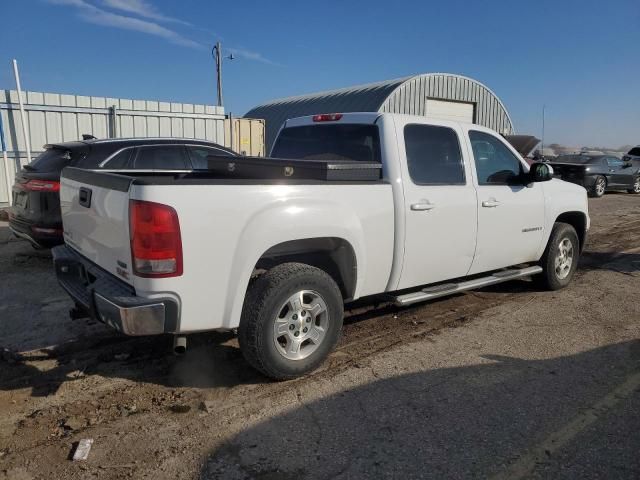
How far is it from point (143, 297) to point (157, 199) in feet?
1.98

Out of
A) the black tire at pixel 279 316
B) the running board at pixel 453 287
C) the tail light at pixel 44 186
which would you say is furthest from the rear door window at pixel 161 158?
the running board at pixel 453 287

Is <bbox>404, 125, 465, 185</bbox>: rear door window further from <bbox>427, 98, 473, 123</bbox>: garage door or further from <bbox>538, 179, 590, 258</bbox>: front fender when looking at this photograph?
<bbox>427, 98, 473, 123</bbox>: garage door

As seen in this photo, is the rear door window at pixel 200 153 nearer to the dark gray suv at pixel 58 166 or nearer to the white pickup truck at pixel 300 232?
the dark gray suv at pixel 58 166

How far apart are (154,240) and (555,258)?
4.81 m

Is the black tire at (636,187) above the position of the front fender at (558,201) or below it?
below

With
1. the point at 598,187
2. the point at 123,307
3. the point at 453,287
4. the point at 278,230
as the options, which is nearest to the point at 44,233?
the point at 123,307

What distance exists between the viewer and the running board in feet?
14.3

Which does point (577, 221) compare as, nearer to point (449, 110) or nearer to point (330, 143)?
point (330, 143)

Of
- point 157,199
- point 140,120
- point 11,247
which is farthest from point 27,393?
point 140,120

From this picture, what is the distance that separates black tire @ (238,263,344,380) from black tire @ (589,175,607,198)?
1833 centimetres

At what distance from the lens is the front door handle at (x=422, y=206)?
13.8 ft

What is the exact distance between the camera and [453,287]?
477cm

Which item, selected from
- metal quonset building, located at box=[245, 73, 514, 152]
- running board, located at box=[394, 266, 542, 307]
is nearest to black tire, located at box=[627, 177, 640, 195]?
metal quonset building, located at box=[245, 73, 514, 152]

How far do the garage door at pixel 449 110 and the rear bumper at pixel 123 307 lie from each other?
71.0ft
